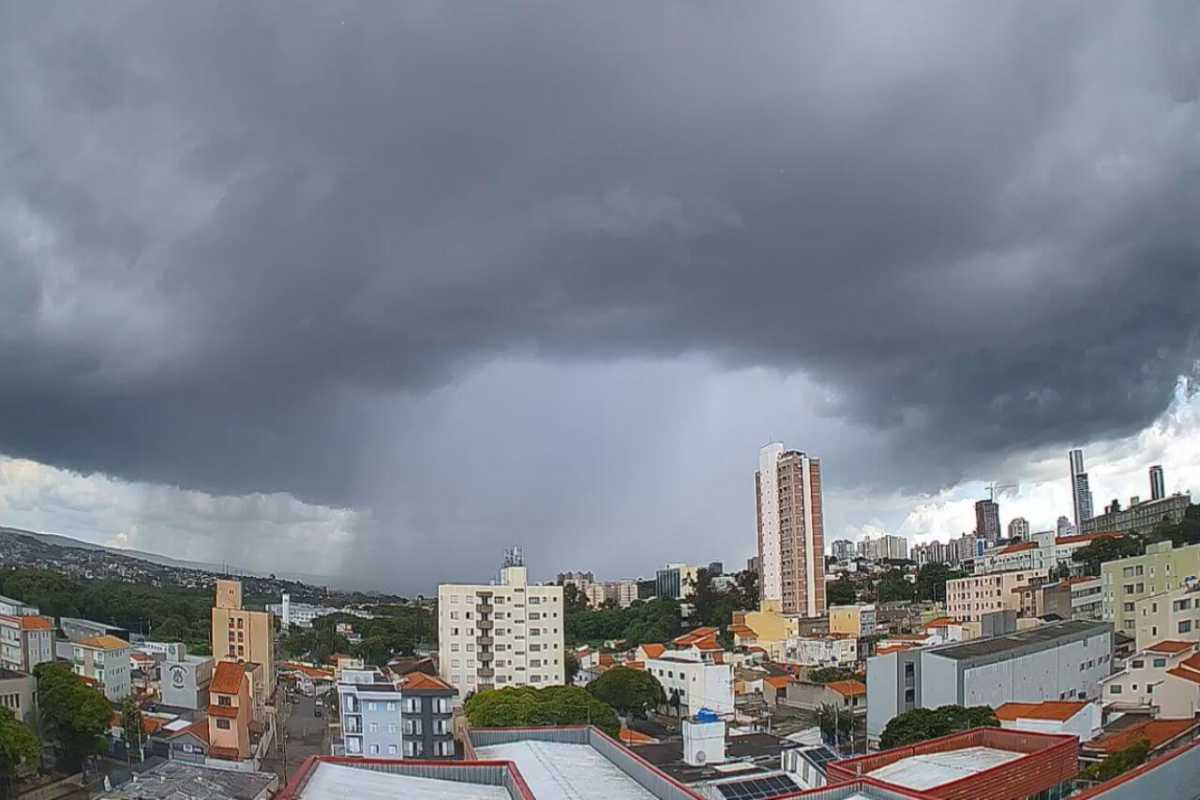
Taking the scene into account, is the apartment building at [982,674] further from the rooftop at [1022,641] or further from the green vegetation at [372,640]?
the green vegetation at [372,640]

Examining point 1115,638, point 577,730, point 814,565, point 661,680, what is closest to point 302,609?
point 814,565

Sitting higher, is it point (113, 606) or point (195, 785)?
point (195, 785)

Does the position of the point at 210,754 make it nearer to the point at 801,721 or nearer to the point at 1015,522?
the point at 801,721

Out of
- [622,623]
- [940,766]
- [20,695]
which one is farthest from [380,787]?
[622,623]

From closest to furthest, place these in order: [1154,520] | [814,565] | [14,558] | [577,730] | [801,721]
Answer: [577,730]
[801,721]
[814,565]
[1154,520]
[14,558]

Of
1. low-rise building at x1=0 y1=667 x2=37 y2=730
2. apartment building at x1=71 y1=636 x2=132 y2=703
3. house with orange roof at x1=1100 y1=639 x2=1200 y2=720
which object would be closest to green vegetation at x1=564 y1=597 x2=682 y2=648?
apartment building at x1=71 y1=636 x2=132 y2=703

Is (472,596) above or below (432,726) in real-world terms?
above

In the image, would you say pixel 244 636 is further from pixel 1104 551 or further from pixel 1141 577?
pixel 1104 551

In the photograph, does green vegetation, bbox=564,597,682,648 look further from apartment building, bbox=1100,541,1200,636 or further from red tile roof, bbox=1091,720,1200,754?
red tile roof, bbox=1091,720,1200,754
